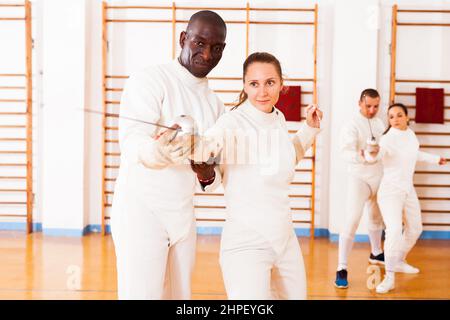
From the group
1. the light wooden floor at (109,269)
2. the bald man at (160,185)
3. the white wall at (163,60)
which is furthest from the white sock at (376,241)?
the bald man at (160,185)

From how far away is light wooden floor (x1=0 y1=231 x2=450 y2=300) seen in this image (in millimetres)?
3648

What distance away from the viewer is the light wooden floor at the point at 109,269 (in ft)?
12.0

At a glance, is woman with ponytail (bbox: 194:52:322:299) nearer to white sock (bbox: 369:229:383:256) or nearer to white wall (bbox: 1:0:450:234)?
white sock (bbox: 369:229:383:256)

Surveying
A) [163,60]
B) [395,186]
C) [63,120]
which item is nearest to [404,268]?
[395,186]

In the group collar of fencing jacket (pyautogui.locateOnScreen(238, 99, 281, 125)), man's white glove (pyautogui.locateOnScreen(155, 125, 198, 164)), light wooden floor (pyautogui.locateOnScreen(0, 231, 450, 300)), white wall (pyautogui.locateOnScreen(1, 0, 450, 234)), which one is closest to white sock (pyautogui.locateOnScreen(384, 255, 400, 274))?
Result: light wooden floor (pyautogui.locateOnScreen(0, 231, 450, 300))

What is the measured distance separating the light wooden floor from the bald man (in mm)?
1805

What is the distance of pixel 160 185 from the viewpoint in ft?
5.90

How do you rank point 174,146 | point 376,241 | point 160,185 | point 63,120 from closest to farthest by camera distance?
point 174,146 → point 160,185 → point 376,241 → point 63,120

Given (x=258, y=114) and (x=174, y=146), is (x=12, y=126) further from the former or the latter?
(x=174, y=146)

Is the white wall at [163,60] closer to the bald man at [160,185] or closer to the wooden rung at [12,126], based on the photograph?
the wooden rung at [12,126]

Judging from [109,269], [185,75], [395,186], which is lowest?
[109,269]

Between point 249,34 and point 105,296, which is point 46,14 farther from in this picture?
point 105,296

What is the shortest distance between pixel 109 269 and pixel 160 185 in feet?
8.60

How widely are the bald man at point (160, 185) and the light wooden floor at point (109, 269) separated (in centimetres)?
181
